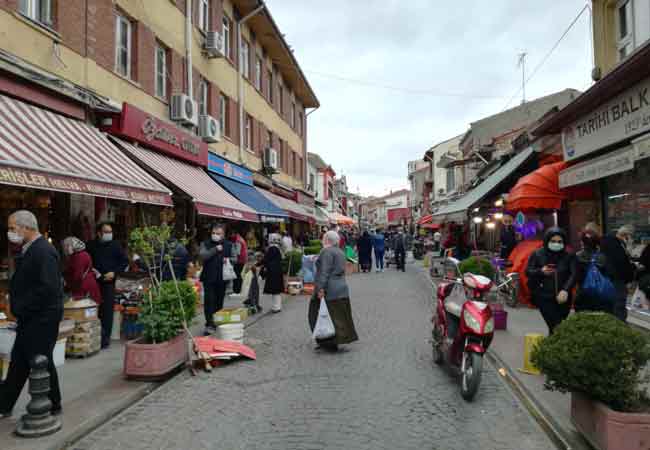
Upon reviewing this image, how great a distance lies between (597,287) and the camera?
226 inches

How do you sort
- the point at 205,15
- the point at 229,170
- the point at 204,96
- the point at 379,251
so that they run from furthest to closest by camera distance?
the point at 379,251, the point at 229,170, the point at 205,15, the point at 204,96

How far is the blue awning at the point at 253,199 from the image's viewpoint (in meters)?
15.5

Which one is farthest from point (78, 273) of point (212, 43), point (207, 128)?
point (212, 43)

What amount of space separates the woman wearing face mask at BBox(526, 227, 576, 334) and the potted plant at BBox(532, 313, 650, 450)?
1.92 m

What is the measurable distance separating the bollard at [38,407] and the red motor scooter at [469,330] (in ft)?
12.9

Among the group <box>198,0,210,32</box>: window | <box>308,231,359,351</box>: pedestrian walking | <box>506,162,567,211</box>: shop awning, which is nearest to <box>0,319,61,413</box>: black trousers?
<box>308,231,359,351</box>: pedestrian walking

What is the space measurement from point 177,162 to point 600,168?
9362mm

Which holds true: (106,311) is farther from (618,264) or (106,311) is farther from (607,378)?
(618,264)

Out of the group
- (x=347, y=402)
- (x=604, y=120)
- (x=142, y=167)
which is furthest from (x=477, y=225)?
(x=347, y=402)

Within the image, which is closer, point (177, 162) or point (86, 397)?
point (86, 397)

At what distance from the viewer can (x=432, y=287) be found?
16.5 m

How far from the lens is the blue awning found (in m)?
15.5

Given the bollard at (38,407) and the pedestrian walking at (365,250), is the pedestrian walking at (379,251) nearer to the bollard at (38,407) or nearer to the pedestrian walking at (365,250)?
the pedestrian walking at (365,250)

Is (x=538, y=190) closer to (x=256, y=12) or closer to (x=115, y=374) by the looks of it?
(x=115, y=374)
